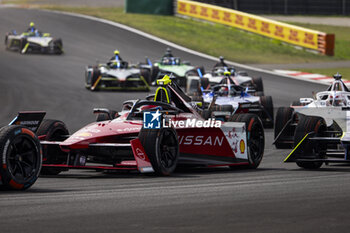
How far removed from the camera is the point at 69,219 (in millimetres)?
7523

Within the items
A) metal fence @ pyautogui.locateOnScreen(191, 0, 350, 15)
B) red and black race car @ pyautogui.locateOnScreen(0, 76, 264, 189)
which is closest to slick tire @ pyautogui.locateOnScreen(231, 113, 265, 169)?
red and black race car @ pyautogui.locateOnScreen(0, 76, 264, 189)

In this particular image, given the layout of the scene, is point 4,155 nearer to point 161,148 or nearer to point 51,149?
point 51,149

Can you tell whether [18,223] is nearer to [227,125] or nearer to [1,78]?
[227,125]

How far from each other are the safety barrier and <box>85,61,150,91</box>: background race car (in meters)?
16.5

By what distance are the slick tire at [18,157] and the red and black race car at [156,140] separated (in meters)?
1.26

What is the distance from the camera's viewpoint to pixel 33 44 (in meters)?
39.3

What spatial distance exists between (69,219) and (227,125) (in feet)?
18.5

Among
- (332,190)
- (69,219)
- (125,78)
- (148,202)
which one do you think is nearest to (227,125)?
(332,190)

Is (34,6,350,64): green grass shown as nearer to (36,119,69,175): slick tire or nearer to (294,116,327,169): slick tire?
(294,116,327,169): slick tire

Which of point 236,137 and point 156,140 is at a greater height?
point 156,140

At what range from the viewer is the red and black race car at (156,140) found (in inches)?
441

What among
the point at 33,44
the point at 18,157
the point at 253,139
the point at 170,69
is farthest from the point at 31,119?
the point at 33,44

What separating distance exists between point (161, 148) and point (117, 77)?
18.1 meters

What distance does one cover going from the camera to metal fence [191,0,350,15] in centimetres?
5428
